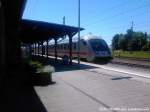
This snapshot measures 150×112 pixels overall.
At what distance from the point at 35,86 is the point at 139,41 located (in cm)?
9014

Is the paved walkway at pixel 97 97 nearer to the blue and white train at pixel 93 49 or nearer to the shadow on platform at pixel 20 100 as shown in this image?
the shadow on platform at pixel 20 100

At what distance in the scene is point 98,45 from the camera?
29.0m

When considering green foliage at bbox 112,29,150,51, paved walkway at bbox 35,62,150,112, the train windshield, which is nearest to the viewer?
paved walkway at bbox 35,62,150,112

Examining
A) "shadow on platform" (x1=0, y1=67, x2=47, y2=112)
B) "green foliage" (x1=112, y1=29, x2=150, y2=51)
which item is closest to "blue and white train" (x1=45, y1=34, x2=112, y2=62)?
"shadow on platform" (x1=0, y1=67, x2=47, y2=112)

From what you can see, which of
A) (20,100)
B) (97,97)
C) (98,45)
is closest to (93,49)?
(98,45)

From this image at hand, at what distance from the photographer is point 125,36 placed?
4230 inches

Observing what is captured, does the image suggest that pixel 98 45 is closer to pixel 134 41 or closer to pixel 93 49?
pixel 93 49

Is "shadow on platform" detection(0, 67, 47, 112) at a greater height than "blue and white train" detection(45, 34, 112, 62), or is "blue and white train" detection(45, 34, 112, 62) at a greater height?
"blue and white train" detection(45, 34, 112, 62)

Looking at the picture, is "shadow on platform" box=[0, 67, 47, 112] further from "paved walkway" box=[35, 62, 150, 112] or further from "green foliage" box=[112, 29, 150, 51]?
"green foliage" box=[112, 29, 150, 51]

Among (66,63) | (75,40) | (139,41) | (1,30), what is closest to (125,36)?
(139,41)

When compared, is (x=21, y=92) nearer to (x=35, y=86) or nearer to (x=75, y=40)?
(x=35, y=86)

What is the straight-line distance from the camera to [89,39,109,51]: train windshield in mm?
28470

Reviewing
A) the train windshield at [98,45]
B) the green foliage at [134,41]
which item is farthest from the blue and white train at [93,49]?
the green foliage at [134,41]

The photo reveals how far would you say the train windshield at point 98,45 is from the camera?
28.5m
